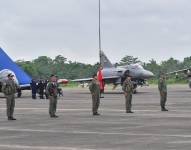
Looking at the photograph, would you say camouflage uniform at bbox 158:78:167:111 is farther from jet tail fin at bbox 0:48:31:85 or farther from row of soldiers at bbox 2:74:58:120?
jet tail fin at bbox 0:48:31:85

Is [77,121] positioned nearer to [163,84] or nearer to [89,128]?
[89,128]

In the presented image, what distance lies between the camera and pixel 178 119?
24.8 meters

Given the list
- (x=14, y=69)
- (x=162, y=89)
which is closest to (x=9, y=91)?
(x=162, y=89)

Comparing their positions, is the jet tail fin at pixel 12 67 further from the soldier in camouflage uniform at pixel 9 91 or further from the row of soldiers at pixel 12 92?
the soldier in camouflage uniform at pixel 9 91

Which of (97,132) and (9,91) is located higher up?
(9,91)

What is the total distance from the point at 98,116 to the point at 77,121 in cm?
302

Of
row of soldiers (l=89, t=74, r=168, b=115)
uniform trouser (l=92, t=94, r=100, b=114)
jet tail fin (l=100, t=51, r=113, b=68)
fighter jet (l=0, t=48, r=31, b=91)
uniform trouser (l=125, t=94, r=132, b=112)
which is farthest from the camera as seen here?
jet tail fin (l=100, t=51, r=113, b=68)

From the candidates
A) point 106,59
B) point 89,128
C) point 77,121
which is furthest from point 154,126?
point 106,59

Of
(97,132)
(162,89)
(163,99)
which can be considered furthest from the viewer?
(162,89)

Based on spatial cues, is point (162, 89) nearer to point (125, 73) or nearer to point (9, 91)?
point (9, 91)

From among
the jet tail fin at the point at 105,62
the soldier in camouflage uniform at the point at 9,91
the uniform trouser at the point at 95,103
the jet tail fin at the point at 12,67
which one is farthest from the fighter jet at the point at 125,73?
the soldier in camouflage uniform at the point at 9,91

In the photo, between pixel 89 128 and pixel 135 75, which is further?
pixel 135 75

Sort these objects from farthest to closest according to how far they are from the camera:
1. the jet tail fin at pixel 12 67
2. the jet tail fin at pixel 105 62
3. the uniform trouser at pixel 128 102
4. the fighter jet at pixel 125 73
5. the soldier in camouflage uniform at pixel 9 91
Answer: the jet tail fin at pixel 105 62, the fighter jet at pixel 125 73, the jet tail fin at pixel 12 67, the uniform trouser at pixel 128 102, the soldier in camouflage uniform at pixel 9 91

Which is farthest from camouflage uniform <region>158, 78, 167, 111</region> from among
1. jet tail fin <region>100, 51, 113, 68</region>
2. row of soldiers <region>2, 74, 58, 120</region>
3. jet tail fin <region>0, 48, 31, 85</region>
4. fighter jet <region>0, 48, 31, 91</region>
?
jet tail fin <region>100, 51, 113, 68</region>
